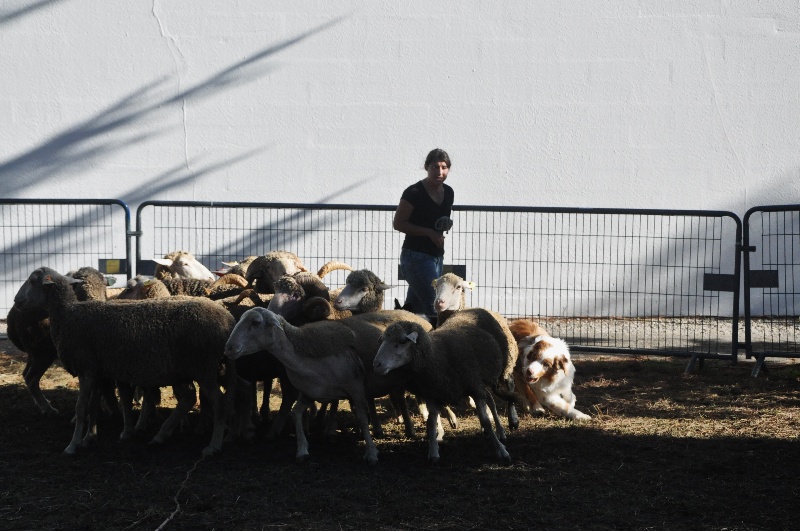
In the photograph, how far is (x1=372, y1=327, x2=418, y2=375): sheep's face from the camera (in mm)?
6684

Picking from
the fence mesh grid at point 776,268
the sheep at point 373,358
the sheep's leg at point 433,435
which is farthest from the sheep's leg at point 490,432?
the fence mesh grid at point 776,268

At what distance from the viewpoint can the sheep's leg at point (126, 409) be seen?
7500 millimetres

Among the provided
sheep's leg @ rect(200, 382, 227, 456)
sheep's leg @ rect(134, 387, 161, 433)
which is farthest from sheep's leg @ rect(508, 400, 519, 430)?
sheep's leg @ rect(134, 387, 161, 433)

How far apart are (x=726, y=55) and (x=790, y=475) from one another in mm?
6900

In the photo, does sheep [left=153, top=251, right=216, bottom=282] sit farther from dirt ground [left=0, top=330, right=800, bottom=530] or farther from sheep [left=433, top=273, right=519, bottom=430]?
sheep [left=433, top=273, right=519, bottom=430]

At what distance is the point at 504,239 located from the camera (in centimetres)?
1162

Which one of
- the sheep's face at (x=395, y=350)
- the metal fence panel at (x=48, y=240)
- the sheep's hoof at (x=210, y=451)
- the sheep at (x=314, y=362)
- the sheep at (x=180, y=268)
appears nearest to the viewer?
the sheep's face at (x=395, y=350)

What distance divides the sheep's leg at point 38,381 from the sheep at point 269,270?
1.85 metres

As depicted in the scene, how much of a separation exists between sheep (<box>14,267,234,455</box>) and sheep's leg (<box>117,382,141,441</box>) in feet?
0.84

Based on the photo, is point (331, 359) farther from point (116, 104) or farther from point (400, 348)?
point (116, 104)

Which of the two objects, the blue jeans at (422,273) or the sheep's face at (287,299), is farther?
the blue jeans at (422,273)

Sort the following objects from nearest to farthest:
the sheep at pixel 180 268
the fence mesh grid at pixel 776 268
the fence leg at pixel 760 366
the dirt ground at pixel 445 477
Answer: the dirt ground at pixel 445 477 → the sheep at pixel 180 268 → the fence leg at pixel 760 366 → the fence mesh grid at pixel 776 268

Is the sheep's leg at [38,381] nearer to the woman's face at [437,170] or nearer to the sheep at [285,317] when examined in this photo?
the sheep at [285,317]

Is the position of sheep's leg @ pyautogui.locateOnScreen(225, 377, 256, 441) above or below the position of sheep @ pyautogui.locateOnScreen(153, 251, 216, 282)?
below
